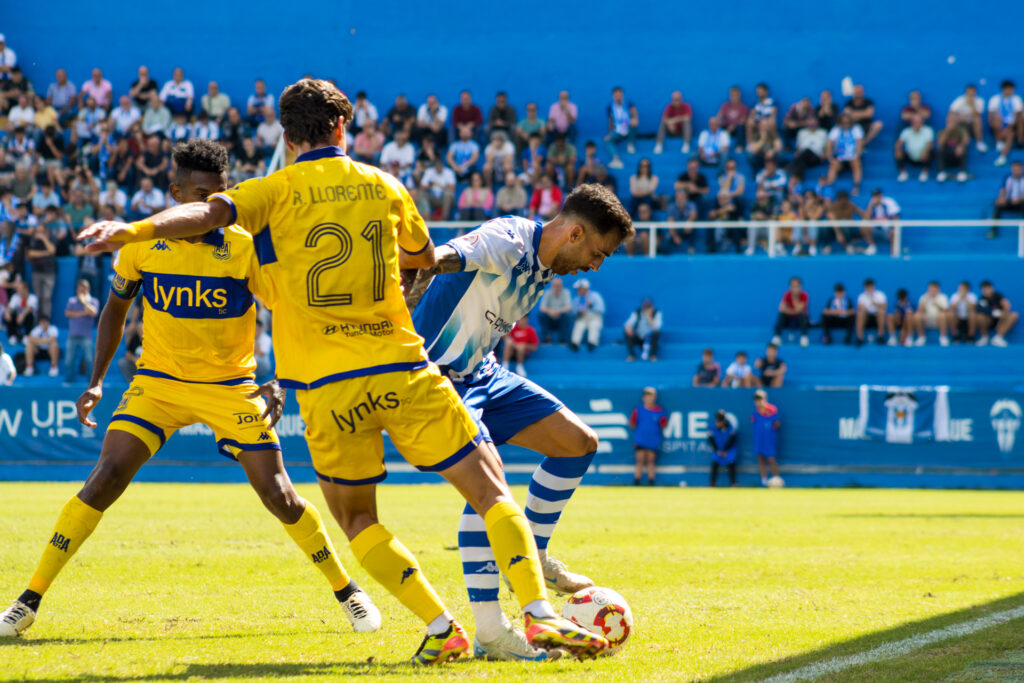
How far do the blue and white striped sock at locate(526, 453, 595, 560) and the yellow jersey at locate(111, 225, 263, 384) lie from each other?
1769 mm

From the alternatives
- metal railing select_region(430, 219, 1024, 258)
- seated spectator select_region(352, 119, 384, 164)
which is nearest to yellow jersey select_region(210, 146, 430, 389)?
metal railing select_region(430, 219, 1024, 258)

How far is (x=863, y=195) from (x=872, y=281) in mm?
3601

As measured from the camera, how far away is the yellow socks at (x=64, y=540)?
5973mm

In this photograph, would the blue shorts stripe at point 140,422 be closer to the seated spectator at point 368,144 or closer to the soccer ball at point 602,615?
the soccer ball at point 602,615

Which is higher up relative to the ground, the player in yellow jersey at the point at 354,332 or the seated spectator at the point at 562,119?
the seated spectator at the point at 562,119

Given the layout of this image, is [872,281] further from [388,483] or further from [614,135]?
[388,483]

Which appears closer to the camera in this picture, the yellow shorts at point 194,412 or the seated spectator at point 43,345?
the yellow shorts at point 194,412

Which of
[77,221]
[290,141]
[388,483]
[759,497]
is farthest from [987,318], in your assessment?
[290,141]

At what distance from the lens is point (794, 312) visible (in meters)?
23.9

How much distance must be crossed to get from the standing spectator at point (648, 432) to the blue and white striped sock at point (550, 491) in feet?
46.7

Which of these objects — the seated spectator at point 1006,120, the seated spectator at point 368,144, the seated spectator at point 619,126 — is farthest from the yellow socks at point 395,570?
the seated spectator at point 1006,120

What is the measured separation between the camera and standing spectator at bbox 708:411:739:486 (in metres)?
20.4

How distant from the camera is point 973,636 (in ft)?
18.6

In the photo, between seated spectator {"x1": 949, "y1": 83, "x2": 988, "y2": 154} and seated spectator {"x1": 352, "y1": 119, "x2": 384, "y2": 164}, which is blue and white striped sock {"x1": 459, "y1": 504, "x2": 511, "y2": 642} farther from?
seated spectator {"x1": 949, "y1": 83, "x2": 988, "y2": 154}
